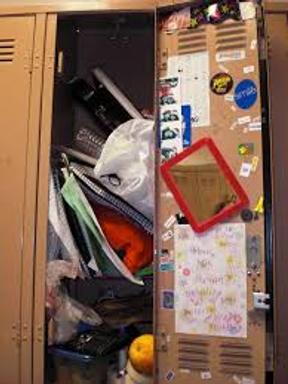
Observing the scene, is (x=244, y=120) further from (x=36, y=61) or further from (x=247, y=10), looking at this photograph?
(x=36, y=61)

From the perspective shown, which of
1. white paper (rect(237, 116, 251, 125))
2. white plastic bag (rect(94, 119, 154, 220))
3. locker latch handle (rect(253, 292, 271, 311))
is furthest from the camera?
white plastic bag (rect(94, 119, 154, 220))

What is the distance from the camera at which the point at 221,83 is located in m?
1.61

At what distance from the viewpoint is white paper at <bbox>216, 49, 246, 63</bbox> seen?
63.1 inches

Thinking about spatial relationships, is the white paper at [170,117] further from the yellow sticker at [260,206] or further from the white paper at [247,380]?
the white paper at [247,380]

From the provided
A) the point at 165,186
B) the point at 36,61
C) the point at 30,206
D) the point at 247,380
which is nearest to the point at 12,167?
the point at 30,206

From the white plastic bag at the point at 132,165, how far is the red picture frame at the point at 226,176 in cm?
9

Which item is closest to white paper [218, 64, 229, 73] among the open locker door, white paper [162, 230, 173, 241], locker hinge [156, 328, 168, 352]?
the open locker door

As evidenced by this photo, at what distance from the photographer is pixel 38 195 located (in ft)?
5.55

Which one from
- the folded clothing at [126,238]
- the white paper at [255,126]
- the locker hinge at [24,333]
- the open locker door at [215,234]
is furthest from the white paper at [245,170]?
the locker hinge at [24,333]

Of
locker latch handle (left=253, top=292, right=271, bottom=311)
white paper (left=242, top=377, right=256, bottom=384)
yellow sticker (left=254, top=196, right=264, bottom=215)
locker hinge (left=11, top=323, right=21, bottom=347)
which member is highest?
yellow sticker (left=254, top=196, right=264, bottom=215)

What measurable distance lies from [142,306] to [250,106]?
0.97 m

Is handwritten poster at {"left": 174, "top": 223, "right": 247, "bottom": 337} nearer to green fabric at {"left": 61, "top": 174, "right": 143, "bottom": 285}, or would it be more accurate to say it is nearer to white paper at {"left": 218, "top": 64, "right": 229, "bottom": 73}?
green fabric at {"left": 61, "top": 174, "right": 143, "bottom": 285}

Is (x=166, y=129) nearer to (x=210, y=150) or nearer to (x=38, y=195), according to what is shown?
(x=210, y=150)

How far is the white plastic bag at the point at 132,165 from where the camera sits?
1.70 m
